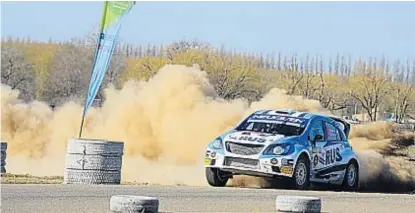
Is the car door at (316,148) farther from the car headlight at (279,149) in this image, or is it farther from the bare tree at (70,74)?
the bare tree at (70,74)

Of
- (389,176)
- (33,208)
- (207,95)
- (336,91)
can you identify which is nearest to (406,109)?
(336,91)

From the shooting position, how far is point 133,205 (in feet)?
31.9

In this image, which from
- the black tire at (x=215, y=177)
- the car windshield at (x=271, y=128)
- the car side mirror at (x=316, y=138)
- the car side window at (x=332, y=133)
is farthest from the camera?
the car side window at (x=332, y=133)

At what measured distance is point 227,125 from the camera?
29.7 m

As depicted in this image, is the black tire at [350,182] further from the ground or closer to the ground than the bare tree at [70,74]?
closer to the ground

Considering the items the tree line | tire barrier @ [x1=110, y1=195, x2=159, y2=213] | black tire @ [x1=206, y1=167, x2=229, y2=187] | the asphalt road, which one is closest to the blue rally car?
black tire @ [x1=206, y1=167, x2=229, y2=187]

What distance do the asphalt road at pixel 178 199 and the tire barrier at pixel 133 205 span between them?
235 cm

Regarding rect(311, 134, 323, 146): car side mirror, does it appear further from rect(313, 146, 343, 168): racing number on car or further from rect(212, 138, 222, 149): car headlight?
rect(212, 138, 222, 149): car headlight

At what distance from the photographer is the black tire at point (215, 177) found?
750 inches

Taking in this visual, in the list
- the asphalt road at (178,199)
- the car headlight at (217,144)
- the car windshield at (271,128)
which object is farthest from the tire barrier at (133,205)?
the car windshield at (271,128)

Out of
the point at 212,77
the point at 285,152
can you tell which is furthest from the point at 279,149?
the point at 212,77

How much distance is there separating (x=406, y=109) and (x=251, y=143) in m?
53.6

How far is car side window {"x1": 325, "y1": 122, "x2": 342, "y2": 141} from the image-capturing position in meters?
20.5

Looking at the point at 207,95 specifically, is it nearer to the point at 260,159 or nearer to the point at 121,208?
the point at 260,159
